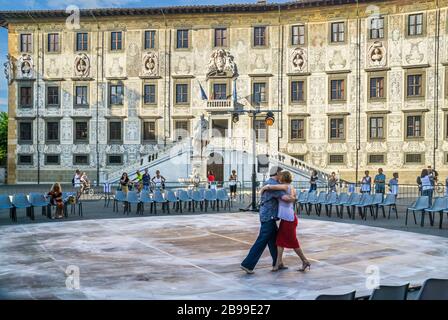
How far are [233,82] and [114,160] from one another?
11293 mm

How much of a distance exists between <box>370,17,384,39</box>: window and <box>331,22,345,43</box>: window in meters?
2.06

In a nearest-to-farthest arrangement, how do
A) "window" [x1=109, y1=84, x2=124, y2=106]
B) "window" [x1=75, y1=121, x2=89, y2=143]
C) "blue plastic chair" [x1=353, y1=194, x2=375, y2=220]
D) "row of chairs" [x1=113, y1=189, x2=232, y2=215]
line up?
"blue plastic chair" [x1=353, y1=194, x2=375, y2=220] → "row of chairs" [x1=113, y1=189, x2=232, y2=215] → "window" [x1=109, y1=84, x2=124, y2=106] → "window" [x1=75, y1=121, x2=89, y2=143]

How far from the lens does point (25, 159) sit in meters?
40.6

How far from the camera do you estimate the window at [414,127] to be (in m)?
35.0

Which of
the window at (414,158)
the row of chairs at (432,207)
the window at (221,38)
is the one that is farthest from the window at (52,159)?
the row of chairs at (432,207)

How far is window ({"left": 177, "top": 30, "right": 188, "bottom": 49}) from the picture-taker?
129 ft

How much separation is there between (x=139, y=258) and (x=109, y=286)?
8.28 feet

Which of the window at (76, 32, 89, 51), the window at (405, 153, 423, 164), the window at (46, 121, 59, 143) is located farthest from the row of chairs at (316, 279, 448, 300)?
the window at (76, 32, 89, 51)

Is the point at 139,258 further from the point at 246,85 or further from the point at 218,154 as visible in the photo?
the point at 246,85

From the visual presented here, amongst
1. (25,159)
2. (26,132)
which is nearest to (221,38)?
(26,132)

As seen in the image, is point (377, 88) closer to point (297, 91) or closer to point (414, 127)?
point (414, 127)

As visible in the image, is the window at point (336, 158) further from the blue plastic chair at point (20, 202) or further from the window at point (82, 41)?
the blue plastic chair at point (20, 202)

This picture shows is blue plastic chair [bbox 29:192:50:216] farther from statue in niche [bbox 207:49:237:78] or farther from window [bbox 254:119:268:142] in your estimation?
statue in niche [bbox 207:49:237:78]
